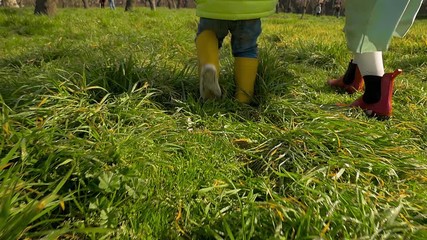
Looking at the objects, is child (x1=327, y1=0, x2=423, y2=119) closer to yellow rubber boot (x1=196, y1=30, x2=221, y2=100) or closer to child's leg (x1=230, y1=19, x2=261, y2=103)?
child's leg (x1=230, y1=19, x2=261, y2=103)

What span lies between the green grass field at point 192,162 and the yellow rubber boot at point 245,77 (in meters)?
0.07

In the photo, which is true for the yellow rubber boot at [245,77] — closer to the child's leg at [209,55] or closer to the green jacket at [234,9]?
the child's leg at [209,55]

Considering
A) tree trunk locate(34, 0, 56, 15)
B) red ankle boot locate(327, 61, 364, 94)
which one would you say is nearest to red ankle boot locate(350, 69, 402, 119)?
red ankle boot locate(327, 61, 364, 94)

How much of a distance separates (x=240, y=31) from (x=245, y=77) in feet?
0.87

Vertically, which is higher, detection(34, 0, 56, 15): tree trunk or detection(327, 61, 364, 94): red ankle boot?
detection(34, 0, 56, 15): tree trunk

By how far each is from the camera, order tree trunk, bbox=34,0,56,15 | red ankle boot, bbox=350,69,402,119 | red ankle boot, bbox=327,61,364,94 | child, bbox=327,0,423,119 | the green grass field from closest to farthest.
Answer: the green grass field, child, bbox=327,0,423,119, red ankle boot, bbox=350,69,402,119, red ankle boot, bbox=327,61,364,94, tree trunk, bbox=34,0,56,15

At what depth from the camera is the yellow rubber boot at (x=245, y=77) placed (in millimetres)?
1941

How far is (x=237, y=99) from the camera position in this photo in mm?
1971

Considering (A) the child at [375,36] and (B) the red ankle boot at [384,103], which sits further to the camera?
(B) the red ankle boot at [384,103]

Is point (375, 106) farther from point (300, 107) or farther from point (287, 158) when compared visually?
point (287, 158)

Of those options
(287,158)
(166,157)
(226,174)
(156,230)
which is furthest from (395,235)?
(166,157)

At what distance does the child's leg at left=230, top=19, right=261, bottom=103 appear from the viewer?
1.91 metres

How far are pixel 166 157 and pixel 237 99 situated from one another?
0.79 meters

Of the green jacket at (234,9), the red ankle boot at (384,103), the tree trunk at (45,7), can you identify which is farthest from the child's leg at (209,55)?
the tree trunk at (45,7)
